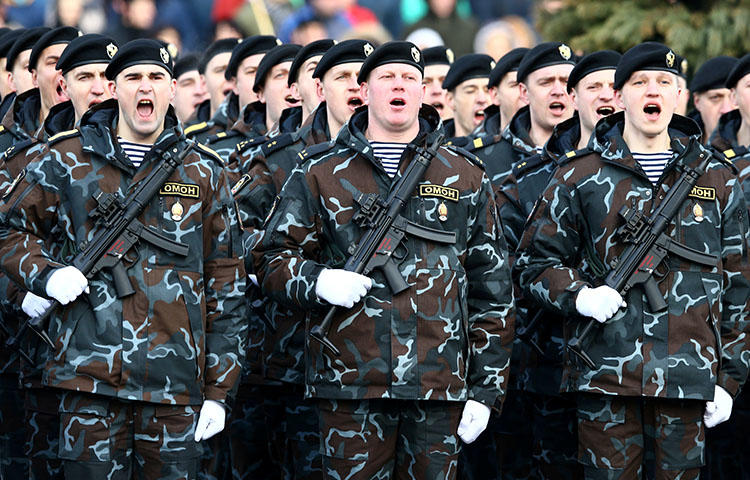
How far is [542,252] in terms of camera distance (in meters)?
7.10

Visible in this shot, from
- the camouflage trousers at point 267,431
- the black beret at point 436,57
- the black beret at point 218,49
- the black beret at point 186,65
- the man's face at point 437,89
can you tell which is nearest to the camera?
the camouflage trousers at point 267,431

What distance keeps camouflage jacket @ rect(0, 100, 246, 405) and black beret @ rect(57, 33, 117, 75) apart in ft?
3.33

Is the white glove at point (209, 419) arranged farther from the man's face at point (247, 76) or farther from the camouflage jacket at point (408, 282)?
the man's face at point (247, 76)

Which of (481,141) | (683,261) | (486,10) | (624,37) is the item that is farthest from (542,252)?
(486,10)

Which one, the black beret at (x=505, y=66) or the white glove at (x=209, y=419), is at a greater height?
the black beret at (x=505, y=66)

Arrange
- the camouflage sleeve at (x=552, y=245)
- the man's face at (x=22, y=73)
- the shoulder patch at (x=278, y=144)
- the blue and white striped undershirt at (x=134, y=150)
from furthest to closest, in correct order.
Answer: the man's face at (x=22, y=73) < the shoulder patch at (x=278, y=144) < the camouflage sleeve at (x=552, y=245) < the blue and white striped undershirt at (x=134, y=150)

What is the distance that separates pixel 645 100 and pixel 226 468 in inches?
148

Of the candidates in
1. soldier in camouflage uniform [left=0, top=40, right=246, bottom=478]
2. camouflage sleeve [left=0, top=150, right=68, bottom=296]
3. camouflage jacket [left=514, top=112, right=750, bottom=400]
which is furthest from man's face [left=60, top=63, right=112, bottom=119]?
camouflage jacket [left=514, top=112, right=750, bottom=400]

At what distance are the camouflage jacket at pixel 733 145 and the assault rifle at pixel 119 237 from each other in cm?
358

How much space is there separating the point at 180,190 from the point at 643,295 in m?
2.25

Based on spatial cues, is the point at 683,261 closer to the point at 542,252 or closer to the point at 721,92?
the point at 542,252

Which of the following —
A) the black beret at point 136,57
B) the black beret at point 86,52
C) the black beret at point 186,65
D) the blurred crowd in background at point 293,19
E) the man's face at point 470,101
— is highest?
the blurred crowd in background at point 293,19

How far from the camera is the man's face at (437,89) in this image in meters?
10.9

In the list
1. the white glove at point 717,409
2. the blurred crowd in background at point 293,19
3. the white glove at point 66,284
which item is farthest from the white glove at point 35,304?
the blurred crowd in background at point 293,19
